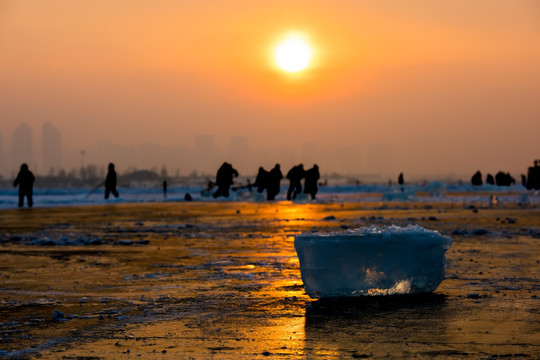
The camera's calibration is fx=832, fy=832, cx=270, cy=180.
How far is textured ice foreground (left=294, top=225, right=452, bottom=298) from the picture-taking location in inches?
333

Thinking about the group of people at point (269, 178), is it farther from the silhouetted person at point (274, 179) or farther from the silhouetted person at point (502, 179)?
the silhouetted person at point (502, 179)

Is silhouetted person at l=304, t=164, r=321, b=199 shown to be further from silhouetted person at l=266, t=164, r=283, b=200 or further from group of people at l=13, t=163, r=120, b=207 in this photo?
group of people at l=13, t=163, r=120, b=207

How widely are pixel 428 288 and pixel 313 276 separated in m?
1.31

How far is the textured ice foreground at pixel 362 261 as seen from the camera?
27.8 feet

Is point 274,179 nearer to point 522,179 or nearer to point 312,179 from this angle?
point 312,179

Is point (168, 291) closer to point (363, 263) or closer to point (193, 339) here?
point (363, 263)

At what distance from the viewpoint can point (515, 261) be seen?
39.6 feet

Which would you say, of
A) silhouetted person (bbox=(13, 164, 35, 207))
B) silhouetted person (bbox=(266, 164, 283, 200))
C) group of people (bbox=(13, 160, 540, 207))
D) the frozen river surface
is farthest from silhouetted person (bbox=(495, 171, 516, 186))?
the frozen river surface

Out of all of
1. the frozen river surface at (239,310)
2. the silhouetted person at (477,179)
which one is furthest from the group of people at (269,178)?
the silhouetted person at (477,179)

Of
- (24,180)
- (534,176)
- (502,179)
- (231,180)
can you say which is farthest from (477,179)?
(24,180)

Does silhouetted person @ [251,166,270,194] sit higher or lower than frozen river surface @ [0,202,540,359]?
higher

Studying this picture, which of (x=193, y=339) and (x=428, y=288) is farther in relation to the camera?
(x=428, y=288)

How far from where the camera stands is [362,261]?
8469mm

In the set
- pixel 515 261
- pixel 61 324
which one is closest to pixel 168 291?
pixel 61 324
